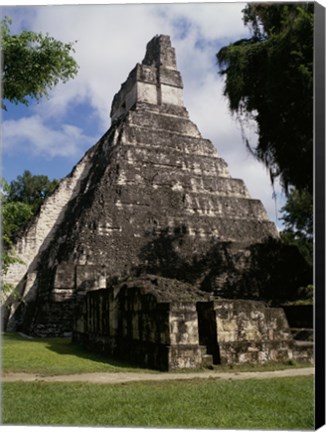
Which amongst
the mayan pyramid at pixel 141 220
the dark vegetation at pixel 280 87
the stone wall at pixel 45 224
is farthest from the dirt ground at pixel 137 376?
the stone wall at pixel 45 224

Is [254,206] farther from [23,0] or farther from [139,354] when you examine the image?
[23,0]

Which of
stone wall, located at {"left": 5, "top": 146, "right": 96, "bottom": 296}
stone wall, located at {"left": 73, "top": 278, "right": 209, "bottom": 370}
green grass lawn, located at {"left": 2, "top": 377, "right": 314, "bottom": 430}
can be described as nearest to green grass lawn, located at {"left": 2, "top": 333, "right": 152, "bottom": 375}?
stone wall, located at {"left": 73, "top": 278, "right": 209, "bottom": 370}

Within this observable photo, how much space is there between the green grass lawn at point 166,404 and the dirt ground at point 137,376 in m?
0.52

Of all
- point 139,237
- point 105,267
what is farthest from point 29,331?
point 139,237

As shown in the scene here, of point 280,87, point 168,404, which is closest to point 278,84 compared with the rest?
point 280,87

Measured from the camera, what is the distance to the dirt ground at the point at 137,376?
7.09 meters

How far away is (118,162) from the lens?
18094 mm

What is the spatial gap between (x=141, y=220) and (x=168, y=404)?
11.8 meters

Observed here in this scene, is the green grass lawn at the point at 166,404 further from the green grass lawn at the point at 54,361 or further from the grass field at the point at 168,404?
the green grass lawn at the point at 54,361

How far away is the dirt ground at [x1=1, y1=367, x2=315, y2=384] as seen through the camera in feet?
23.3

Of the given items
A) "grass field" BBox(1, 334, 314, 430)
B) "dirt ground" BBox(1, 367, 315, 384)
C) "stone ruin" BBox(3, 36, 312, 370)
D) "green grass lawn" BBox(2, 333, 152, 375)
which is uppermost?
"stone ruin" BBox(3, 36, 312, 370)

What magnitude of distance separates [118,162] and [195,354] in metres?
11.1

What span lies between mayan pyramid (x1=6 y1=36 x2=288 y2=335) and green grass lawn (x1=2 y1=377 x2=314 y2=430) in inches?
322

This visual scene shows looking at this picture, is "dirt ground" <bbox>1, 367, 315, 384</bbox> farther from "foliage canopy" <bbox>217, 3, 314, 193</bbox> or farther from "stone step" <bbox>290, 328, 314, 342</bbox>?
"foliage canopy" <bbox>217, 3, 314, 193</bbox>
